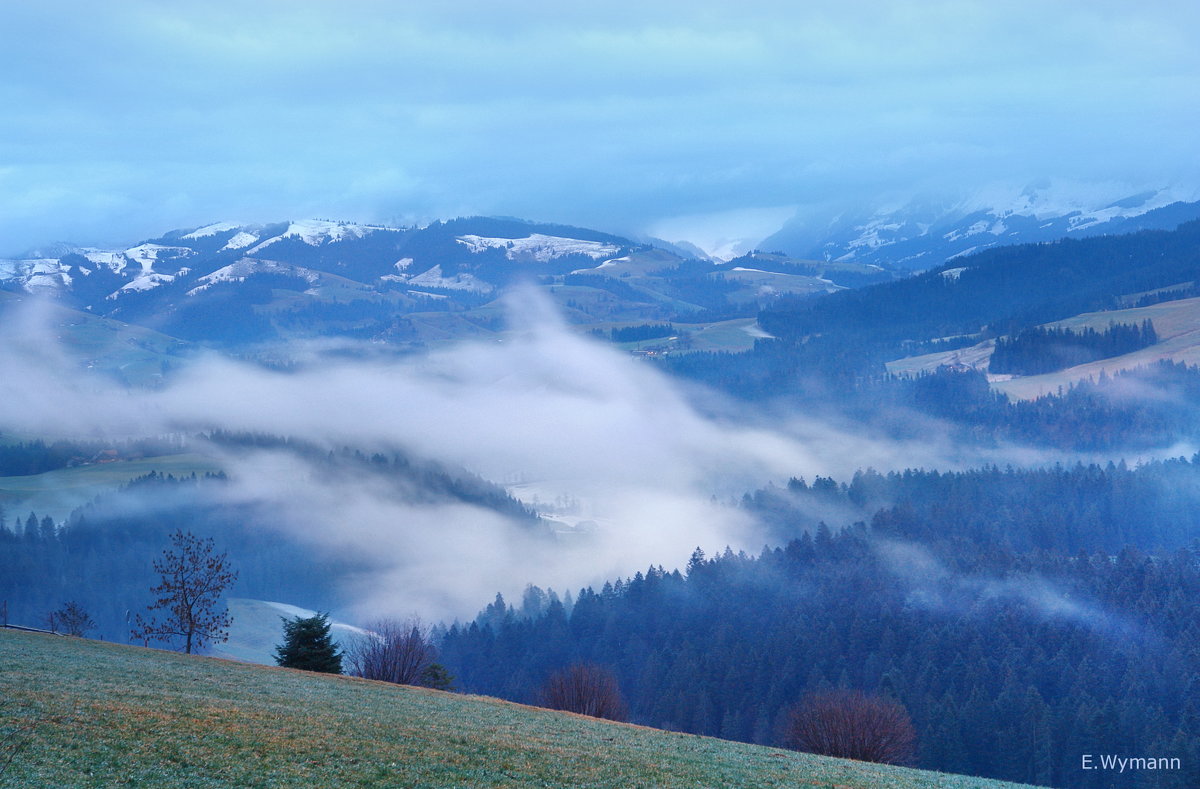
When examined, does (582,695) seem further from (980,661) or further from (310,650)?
(980,661)

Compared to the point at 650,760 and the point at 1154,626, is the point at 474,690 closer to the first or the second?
the point at 1154,626

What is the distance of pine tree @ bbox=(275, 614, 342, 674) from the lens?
82.9m

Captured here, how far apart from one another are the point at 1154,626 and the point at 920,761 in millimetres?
57354

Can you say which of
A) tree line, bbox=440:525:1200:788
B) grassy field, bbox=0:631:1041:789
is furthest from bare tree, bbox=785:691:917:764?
grassy field, bbox=0:631:1041:789

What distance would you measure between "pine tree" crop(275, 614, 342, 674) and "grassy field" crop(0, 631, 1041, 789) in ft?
73.0

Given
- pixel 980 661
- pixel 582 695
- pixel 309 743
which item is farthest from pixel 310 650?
pixel 980 661

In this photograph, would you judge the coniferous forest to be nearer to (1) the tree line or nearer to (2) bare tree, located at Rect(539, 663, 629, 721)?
(1) the tree line

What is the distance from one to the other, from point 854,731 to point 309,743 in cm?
6429

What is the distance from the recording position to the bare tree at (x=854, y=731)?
3391 inches

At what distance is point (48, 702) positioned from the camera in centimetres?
3903

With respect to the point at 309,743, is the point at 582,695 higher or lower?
lower

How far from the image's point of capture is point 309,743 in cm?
3712

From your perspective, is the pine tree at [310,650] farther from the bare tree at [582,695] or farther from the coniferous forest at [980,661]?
the coniferous forest at [980,661]

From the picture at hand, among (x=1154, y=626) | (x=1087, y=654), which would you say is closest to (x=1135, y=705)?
(x=1087, y=654)
